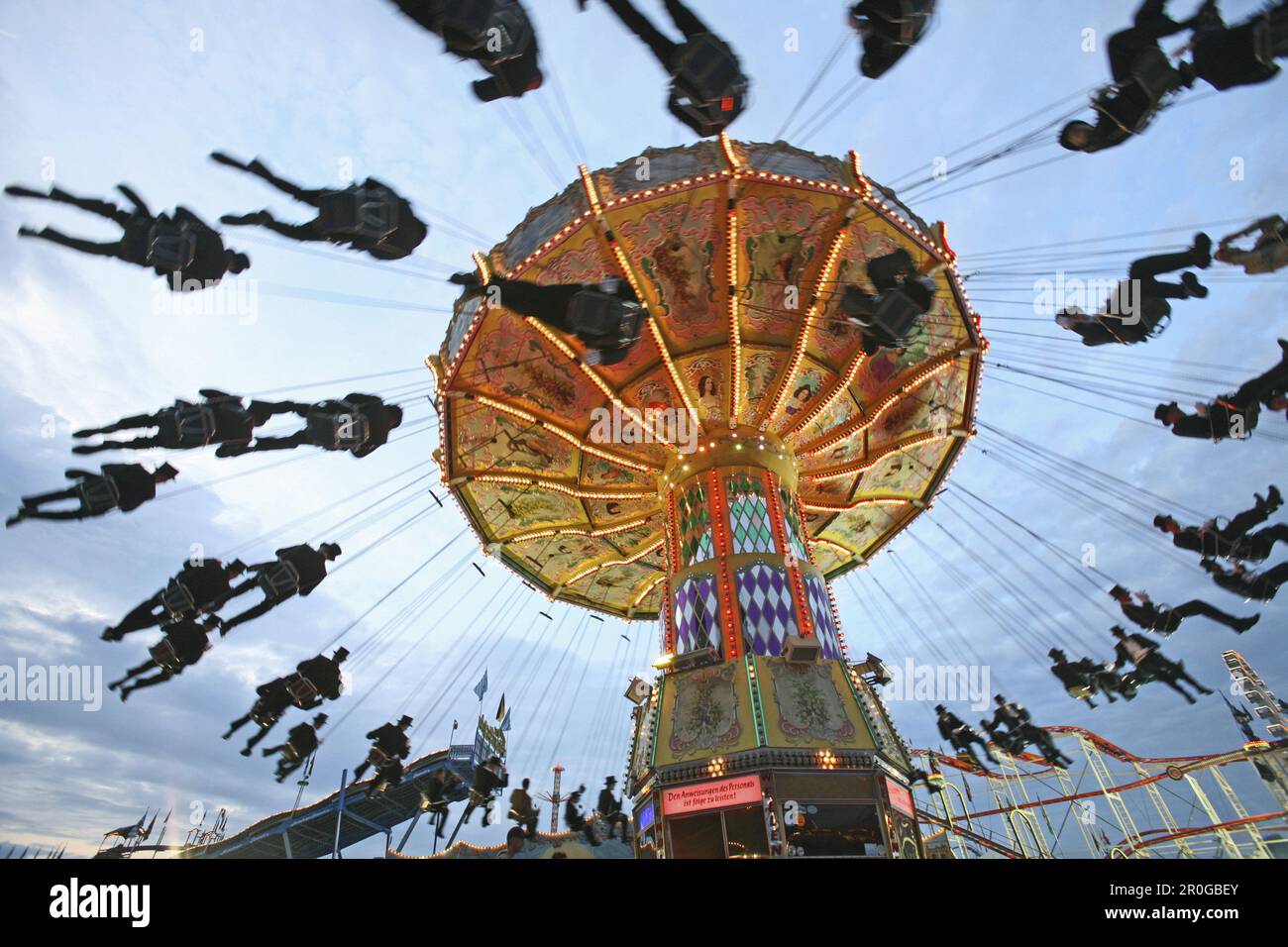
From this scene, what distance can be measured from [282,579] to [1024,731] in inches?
579

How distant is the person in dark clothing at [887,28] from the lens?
6594 millimetres

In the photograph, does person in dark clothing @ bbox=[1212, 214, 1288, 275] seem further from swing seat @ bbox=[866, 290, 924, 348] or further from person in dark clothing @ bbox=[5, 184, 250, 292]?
person in dark clothing @ bbox=[5, 184, 250, 292]

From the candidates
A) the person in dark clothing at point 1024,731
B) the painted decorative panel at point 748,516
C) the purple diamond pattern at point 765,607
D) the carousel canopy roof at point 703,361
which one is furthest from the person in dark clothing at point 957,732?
the painted decorative panel at point 748,516

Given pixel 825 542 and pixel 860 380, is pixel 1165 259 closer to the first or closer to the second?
pixel 860 380

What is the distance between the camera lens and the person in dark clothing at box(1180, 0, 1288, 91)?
21.9 ft

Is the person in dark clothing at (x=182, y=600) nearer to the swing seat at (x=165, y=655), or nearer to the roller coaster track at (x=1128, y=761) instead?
the swing seat at (x=165, y=655)

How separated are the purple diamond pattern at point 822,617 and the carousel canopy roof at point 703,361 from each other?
3283 mm

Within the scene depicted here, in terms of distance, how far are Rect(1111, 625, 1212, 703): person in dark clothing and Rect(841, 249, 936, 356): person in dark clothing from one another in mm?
8432

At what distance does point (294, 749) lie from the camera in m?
13.0

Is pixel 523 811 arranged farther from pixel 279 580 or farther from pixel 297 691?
pixel 279 580

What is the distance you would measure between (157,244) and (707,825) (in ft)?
35.2

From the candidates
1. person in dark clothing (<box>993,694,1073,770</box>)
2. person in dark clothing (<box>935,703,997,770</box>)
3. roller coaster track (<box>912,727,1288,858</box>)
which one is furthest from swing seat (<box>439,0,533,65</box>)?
roller coaster track (<box>912,727,1288,858</box>)

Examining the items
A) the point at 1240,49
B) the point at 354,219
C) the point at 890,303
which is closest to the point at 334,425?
the point at 354,219

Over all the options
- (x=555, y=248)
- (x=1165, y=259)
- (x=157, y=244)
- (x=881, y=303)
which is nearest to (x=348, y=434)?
(x=157, y=244)
